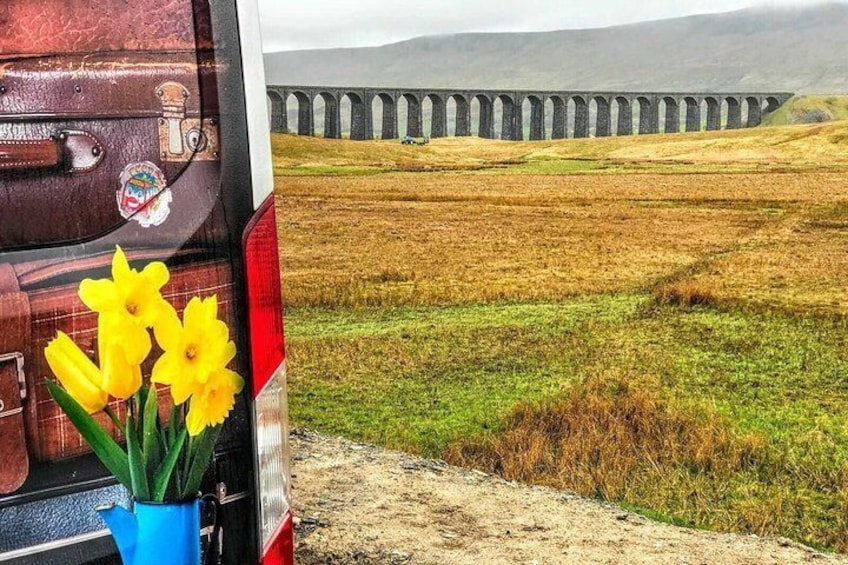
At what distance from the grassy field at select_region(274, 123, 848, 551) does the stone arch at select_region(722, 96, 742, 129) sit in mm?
83267

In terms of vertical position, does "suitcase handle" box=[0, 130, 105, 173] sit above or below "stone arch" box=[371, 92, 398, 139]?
above

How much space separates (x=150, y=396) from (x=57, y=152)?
0.45 m

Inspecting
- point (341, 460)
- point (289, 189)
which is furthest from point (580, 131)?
point (341, 460)

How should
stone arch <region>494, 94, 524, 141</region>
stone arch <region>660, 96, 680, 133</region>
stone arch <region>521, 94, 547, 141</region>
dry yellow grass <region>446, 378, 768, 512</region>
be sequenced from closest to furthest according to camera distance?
dry yellow grass <region>446, 378, 768, 512</region> → stone arch <region>494, 94, 524, 141</region> → stone arch <region>521, 94, 547, 141</region> → stone arch <region>660, 96, 680, 133</region>

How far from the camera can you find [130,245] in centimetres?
209

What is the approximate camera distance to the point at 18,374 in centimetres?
199

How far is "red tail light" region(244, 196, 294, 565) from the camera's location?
7.33ft

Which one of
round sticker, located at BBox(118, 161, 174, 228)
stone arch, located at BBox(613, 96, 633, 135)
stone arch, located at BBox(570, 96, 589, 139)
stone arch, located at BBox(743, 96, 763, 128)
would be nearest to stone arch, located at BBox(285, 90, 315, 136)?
→ stone arch, located at BBox(570, 96, 589, 139)

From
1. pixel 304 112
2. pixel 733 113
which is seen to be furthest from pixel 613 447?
pixel 733 113

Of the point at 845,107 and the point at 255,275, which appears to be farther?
the point at 845,107

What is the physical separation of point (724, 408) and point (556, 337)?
11.0 ft

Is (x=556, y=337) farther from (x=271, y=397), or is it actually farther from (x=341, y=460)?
(x=271, y=397)

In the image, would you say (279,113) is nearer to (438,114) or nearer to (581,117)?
(438,114)

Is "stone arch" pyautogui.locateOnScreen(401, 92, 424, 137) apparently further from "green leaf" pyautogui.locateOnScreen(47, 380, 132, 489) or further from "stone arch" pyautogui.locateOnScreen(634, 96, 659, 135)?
"green leaf" pyautogui.locateOnScreen(47, 380, 132, 489)
